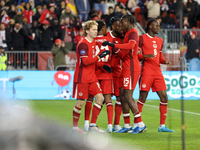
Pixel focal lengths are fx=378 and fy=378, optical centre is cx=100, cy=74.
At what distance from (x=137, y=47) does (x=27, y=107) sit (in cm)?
564

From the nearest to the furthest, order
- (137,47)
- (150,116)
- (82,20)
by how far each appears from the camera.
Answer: (137,47), (150,116), (82,20)

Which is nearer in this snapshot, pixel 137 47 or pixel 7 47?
pixel 137 47

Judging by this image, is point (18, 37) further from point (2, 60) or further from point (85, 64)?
point (85, 64)

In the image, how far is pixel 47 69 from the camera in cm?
1722

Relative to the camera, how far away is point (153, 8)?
67.3ft

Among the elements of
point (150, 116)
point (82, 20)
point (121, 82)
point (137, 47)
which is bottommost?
point (150, 116)

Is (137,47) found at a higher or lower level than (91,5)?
lower

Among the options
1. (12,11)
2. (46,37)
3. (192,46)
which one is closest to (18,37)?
(46,37)

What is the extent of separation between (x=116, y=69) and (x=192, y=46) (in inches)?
449

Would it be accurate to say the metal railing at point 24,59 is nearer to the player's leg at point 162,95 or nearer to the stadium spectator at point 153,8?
the stadium spectator at point 153,8

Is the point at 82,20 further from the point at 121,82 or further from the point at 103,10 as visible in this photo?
the point at 121,82

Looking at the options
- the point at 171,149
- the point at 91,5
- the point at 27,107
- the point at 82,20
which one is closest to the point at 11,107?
the point at 27,107

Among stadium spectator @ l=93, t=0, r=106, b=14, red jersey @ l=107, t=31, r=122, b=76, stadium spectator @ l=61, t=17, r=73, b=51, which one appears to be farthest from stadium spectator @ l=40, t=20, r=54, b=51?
red jersey @ l=107, t=31, r=122, b=76

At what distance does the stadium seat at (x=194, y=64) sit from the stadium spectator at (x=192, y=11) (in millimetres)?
3916
